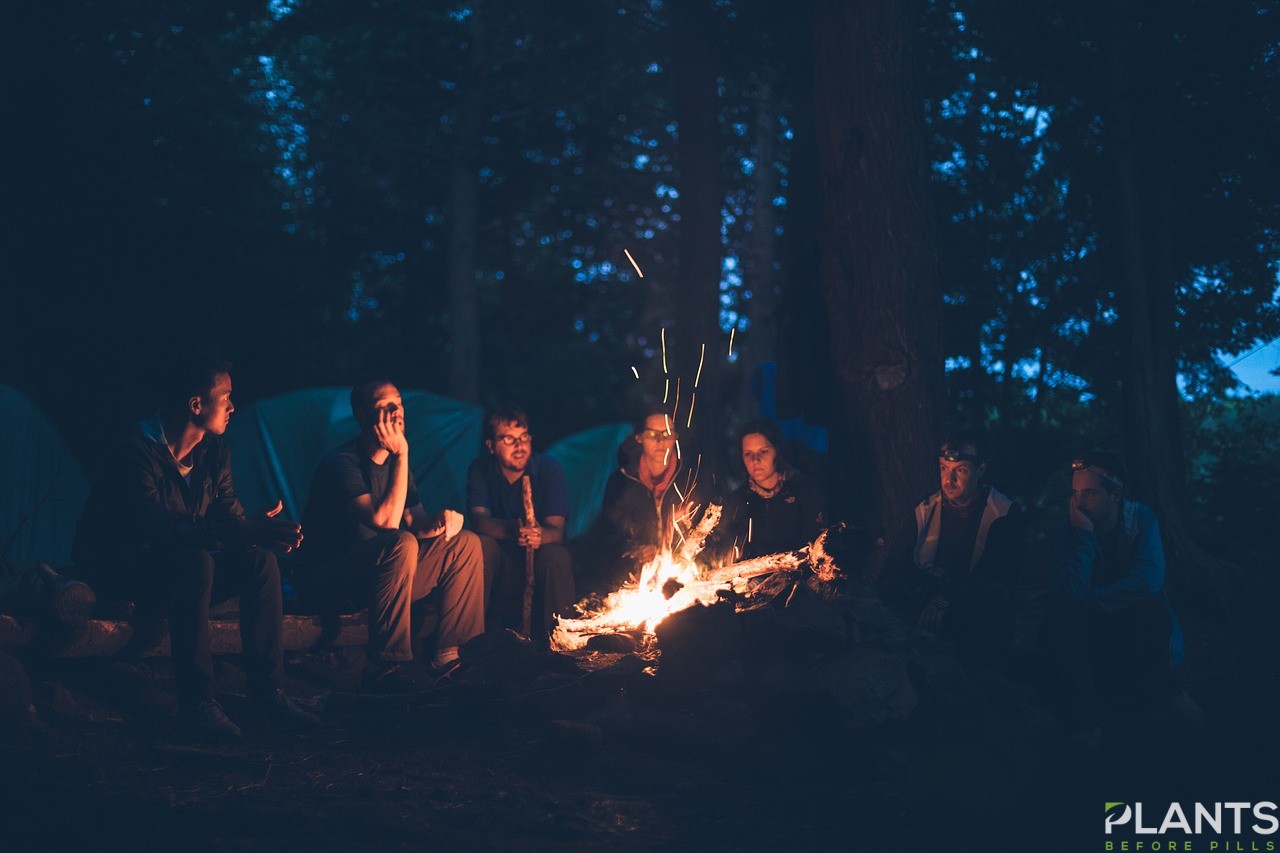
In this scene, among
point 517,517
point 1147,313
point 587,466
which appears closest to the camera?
point 517,517

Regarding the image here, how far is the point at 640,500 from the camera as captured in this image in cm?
709

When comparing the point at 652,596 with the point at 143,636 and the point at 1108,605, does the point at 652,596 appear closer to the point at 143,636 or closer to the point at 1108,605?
the point at 1108,605

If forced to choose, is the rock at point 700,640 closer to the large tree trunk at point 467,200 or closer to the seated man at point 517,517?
the seated man at point 517,517

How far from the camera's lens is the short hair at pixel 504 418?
270 inches

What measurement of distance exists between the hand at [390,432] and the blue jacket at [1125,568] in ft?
11.2

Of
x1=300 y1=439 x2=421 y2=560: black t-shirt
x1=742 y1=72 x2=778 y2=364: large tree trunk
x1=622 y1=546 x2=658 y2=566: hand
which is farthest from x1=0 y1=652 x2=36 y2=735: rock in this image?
x1=742 y1=72 x2=778 y2=364: large tree trunk

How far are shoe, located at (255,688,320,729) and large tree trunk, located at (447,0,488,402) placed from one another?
385 inches

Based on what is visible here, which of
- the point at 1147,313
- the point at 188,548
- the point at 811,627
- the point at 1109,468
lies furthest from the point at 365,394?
the point at 1147,313

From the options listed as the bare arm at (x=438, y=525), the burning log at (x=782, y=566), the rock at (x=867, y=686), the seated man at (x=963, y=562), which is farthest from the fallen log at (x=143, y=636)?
the seated man at (x=963, y=562)

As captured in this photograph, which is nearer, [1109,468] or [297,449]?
[1109,468]

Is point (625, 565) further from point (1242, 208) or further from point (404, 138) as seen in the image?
point (404, 138)

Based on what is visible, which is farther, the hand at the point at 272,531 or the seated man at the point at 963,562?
the seated man at the point at 963,562

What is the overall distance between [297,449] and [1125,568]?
23.7ft

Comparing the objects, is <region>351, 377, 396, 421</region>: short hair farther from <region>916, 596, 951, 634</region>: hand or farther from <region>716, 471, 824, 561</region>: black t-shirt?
<region>916, 596, 951, 634</region>: hand
